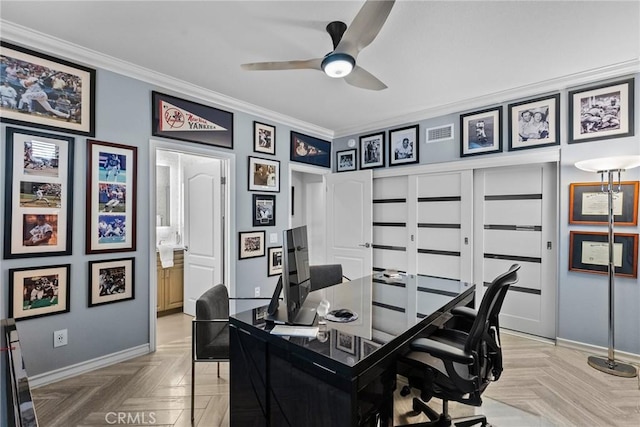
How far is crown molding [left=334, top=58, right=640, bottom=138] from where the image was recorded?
2756 mm

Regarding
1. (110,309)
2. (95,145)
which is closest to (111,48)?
(95,145)

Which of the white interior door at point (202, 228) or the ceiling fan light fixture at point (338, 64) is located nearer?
the ceiling fan light fixture at point (338, 64)

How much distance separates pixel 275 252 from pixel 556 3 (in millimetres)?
3542

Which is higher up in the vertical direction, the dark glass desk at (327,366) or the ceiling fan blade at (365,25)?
the ceiling fan blade at (365,25)

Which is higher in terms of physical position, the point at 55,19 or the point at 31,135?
the point at 55,19

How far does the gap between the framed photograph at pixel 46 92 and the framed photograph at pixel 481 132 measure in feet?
12.6

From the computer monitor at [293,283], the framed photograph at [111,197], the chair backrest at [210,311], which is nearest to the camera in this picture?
the computer monitor at [293,283]

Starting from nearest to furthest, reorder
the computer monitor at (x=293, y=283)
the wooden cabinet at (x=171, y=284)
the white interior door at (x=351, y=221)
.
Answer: the computer monitor at (x=293, y=283) → the wooden cabinet at (x=171, y=284) → the white interior door at (x=351, y=221)

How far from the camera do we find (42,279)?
2287 mm

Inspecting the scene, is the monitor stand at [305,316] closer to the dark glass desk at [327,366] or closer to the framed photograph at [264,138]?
the dark glass desk at [327,366]

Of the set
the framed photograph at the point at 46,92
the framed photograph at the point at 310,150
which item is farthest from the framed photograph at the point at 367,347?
the framed photograph at the point at 310,150

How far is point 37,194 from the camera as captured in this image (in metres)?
2.27

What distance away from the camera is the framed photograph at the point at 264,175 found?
3812mm

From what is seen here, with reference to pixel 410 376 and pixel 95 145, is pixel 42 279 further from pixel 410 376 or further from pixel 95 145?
pixel 410 376
